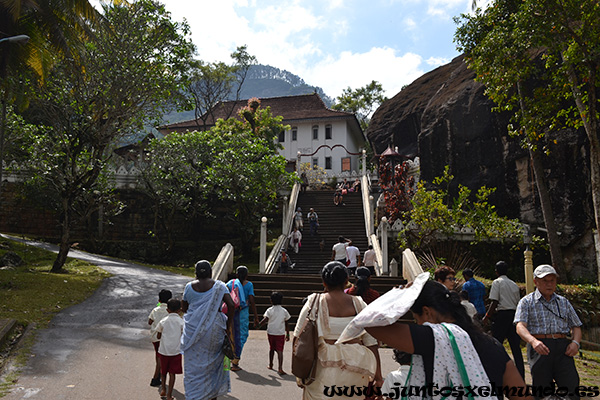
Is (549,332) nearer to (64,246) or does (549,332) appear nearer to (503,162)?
(64,246)

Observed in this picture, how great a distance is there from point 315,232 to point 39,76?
11932 mm

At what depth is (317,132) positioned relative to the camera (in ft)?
147

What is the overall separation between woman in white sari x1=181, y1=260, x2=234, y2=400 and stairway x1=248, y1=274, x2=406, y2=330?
22.7ft

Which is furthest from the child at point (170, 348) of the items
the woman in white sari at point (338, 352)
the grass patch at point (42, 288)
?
the grass patch at point (42, 288)

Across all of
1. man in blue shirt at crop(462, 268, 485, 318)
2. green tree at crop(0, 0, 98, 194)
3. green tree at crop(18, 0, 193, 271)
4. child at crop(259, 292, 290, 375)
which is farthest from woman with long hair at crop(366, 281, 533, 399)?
green tree at crop(18, 0, 193, 271)

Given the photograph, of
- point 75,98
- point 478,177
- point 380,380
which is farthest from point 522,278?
point 75,98

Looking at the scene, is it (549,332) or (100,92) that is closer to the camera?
(549,332)

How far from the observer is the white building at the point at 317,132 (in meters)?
43.7

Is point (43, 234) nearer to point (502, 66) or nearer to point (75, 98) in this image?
point (75, 98)

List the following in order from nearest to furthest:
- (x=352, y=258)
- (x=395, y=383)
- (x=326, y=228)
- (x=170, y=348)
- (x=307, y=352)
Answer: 1. (x=395, y=383)
2. (x=307, y=352)
3. (x=170, y=348)
4. (x=352, y=258)
5. (x=326, y=228)

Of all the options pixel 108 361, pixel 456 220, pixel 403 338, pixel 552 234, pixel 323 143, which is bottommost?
pixel 108 361

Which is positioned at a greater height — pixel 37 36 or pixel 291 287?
pixel 37 36

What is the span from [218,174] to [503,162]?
12770 millimetres

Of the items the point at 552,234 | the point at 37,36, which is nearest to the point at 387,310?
the point at 552,234
